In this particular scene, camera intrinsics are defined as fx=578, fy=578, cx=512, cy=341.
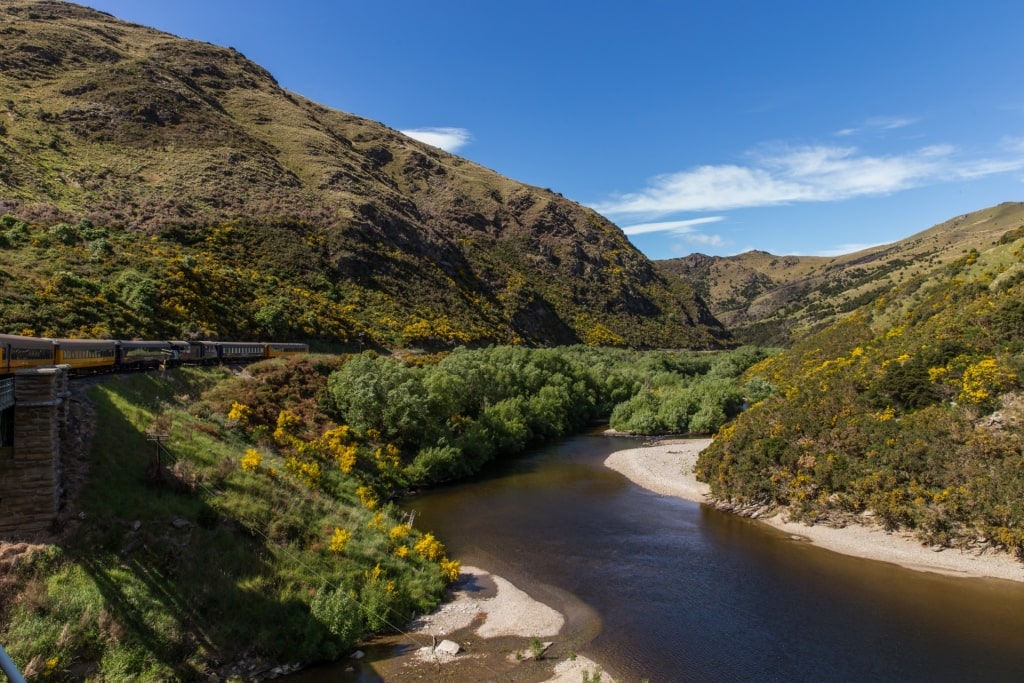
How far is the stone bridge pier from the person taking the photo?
53.2ft

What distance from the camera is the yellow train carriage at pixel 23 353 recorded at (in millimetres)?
16719

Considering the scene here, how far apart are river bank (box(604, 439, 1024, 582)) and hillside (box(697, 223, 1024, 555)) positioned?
64cm

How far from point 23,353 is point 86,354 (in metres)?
7.84

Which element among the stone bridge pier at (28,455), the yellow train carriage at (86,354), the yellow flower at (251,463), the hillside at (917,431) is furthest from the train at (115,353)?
the hillside at (917,431)

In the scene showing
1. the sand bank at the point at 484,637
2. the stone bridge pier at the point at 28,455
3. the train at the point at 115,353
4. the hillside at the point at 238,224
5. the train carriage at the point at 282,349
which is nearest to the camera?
the stone bridge pier at the point at 28,455

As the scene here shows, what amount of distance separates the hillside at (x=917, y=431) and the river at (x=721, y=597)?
11.0 feet

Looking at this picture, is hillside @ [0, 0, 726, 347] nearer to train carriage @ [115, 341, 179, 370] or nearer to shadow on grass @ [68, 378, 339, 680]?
train carriage @ [115, 341, 179, 370]

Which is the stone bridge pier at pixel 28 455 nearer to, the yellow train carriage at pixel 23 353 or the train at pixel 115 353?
the yellow train carriage at pixel 23 353

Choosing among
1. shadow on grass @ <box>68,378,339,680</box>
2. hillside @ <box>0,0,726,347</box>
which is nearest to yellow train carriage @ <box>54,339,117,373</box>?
shadow on grass @ <box>68,378,339,680</box>

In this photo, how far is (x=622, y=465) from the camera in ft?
154

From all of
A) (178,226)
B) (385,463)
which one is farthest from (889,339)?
(178,226)

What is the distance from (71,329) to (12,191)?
32.3 metres

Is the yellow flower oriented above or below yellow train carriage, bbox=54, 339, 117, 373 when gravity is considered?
below

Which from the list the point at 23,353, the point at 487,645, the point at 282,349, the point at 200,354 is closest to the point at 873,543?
the point at 487,645
